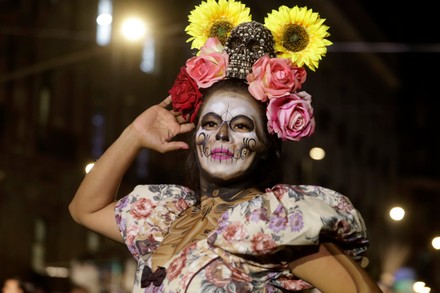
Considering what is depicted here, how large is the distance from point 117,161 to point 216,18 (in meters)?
0.81

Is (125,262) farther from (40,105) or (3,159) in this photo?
(40,105)

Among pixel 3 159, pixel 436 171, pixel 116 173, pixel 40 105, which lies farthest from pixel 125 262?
pixel 436 171

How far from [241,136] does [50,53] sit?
26168 millimetres

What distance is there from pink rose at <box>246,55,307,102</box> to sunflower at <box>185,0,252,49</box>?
0.34 metres

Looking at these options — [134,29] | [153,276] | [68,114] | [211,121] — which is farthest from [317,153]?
[153,276]

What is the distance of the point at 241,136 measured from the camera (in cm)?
612

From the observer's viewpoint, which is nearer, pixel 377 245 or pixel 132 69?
pixel 132 69

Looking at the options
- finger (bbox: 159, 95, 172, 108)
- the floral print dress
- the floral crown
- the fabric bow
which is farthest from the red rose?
the fabric bow

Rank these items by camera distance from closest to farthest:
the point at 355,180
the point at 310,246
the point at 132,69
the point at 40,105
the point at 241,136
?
1. the point at 310,246
2. the point at 241,136
3. the point at 40,105
4. the point at 132,69
5. the point at 355,180

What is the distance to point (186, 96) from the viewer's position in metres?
6.33

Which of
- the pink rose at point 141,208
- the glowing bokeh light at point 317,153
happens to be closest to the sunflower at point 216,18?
the pink rose at point 141,208

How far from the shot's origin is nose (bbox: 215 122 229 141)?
6098 millimetres

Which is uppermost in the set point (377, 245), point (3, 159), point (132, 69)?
point (132, 69)

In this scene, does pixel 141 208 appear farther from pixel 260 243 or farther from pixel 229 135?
pixel 260 243
